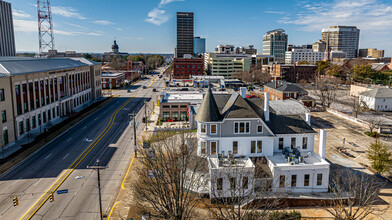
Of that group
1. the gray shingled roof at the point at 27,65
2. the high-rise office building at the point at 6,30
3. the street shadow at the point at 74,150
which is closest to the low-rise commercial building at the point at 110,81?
the gray shingled roof at the point at 27,65

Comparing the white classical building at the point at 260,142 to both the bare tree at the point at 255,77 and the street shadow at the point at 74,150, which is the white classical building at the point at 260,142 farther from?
the bare tree at the point at 255,77

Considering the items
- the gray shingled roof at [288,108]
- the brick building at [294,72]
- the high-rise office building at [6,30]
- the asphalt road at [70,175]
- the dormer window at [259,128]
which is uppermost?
the high-rise office building at [6,30]

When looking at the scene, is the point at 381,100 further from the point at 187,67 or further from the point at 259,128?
the point at 187,67

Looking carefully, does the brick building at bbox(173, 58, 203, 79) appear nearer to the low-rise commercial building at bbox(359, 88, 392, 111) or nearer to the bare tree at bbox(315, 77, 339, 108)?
the bare tree at bbox(315, 77, 339, 108)

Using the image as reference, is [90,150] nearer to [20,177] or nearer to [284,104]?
[20,177]

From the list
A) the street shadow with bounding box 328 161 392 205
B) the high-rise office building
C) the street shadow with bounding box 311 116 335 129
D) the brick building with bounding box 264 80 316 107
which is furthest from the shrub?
the high-rise office building

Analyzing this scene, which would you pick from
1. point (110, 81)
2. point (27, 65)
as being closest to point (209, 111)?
point (27, 65)
